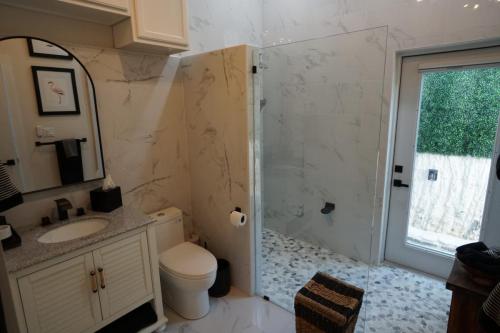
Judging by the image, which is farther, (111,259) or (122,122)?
(122,122)

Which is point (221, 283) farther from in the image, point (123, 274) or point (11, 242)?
point (11, 242)

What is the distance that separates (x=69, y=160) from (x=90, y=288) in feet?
2.76

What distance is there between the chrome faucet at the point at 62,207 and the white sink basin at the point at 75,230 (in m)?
0.08

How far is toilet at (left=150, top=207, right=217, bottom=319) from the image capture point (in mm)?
2072

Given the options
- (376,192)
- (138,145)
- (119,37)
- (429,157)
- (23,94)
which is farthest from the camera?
(376,192)

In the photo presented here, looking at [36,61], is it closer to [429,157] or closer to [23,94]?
[23,94]

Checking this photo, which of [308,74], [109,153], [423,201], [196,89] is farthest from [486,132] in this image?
[109,153]

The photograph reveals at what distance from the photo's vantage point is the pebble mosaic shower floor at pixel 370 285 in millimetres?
2146

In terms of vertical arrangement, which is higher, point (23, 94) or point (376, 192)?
point (23, 94)

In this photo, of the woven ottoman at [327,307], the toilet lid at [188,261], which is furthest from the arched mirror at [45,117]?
the woven ottoman at [327,307]

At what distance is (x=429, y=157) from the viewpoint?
2467mm

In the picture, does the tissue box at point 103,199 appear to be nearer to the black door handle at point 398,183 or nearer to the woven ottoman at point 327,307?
the woven ottoman at point 327,307

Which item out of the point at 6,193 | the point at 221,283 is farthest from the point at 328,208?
the point at 6,193

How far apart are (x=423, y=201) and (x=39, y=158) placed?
2.99 meters
